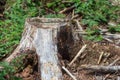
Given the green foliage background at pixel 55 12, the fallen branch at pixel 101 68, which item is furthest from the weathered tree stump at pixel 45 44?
the green foliage background at pixel 55 12

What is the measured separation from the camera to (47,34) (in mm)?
5750

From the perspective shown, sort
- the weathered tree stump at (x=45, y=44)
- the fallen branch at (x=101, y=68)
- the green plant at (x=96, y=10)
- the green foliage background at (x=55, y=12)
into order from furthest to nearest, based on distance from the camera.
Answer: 1. the green plant at (x=96, y=10)
2. the green foliage background at (x=55, y=12)
3. the fallen branch at (x=101, y=68)
4. the weathered tree stump at (x=45, y=44)

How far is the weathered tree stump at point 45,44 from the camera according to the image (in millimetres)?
5522

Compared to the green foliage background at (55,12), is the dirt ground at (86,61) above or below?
below

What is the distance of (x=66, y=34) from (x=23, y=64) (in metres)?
0.95

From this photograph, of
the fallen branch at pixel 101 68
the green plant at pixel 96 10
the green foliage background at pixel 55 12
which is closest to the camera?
the fallen branch at pixel 101 68

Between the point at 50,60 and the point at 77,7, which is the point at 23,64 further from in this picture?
the point at 77,7

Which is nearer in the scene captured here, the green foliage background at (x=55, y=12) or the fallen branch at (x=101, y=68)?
the fallen branch at (x=101, y=68)

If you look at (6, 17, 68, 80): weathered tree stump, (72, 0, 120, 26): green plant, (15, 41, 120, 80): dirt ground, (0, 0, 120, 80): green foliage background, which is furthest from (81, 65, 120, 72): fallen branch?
(72, 0, 120, 26): green plant

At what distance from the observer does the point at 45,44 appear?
5.69 m

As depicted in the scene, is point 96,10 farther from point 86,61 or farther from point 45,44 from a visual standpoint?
point 45,44

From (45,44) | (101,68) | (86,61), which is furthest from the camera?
(86,61)

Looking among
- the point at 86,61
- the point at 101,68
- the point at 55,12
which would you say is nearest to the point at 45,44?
the point at 86,61

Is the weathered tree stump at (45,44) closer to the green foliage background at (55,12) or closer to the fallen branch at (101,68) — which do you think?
the fallen branch at (101,68)
